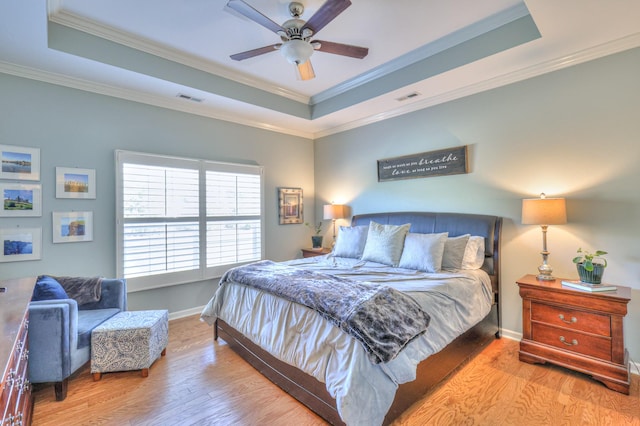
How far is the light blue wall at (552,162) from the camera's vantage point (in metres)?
2.55

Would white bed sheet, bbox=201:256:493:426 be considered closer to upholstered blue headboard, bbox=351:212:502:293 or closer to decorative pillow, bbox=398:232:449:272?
decorative pillow, bbox=398:232:449:272

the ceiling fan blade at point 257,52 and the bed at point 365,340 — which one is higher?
the ceiling fan blade at point 257,52

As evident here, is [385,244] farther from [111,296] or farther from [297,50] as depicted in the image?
[111,296]

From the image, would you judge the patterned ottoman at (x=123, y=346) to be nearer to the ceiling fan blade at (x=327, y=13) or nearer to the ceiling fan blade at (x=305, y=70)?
the ceiling fan blade at (x=305, y=70)

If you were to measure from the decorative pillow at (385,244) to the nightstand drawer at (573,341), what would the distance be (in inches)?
54.2

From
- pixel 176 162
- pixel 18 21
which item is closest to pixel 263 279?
pixel 176 162

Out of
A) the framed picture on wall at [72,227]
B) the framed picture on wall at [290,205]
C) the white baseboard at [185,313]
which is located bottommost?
the white baseboard at [185,313]

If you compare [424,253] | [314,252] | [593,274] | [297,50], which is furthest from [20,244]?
[593,274]

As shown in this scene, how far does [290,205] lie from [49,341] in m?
3.45

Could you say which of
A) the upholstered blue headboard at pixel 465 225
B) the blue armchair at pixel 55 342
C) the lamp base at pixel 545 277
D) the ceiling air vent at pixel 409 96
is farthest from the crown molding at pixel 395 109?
the blue armchair at pixel 55 342

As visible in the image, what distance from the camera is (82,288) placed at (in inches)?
111

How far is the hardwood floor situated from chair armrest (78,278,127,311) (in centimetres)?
54

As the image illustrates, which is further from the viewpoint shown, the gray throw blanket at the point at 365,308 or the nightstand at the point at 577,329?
the nightstand at the point at 577,329

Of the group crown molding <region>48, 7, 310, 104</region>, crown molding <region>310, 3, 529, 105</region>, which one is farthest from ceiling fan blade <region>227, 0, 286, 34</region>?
crown molding <region>310, 3, 529, 105</region>
